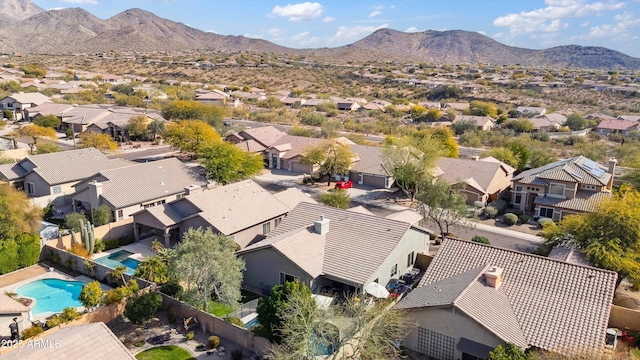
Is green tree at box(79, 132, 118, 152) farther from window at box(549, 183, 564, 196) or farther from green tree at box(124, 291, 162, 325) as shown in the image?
window at box(549, 183, 564, 196)

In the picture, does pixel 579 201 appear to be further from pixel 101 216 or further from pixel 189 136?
pixel 189 136

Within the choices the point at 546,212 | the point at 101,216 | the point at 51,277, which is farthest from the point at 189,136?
the point at 546,212

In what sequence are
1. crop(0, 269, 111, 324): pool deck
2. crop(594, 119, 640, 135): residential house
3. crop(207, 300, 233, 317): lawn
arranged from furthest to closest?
crop(594, 119, 640, 135): residential house < crop(0, 269, 111, 324): pool deck < crop(207, 300, 233, 317): lawn

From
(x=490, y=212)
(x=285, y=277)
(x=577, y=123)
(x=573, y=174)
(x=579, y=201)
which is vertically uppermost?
(x=577, y=123)

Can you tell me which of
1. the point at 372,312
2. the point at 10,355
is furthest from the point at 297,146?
the point at 10,355

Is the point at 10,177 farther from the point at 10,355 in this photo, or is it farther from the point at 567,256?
the point at 567,256

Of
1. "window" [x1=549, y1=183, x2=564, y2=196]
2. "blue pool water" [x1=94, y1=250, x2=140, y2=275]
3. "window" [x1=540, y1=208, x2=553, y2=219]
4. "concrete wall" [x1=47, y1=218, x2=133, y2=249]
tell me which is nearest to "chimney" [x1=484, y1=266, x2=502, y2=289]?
"blue pool water" [x1=94, y1=250, x2=140, y2=275]

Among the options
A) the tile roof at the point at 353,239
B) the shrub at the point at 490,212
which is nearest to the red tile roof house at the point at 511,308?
the tile roof at the point at 353,239
